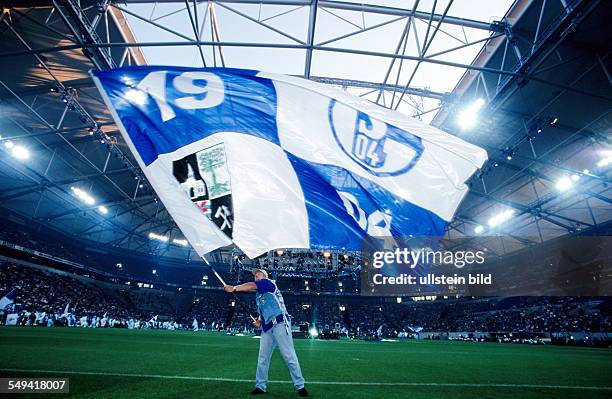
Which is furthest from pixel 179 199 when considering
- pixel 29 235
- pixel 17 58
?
pixel 29 235

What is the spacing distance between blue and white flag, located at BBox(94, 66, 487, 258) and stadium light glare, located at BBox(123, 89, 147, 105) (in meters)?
0.01

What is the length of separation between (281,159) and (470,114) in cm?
1197

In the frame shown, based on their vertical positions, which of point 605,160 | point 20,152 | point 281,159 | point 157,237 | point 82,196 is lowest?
point 281,159

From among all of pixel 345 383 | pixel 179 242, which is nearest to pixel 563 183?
pixel 345 383

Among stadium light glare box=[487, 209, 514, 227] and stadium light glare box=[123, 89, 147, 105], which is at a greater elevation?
stadium light glare box=[487, 209, 514, 227]

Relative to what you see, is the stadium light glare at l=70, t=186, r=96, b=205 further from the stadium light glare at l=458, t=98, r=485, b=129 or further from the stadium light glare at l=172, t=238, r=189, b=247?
the stadium light glare at l=458, t=98, r=485, b=129

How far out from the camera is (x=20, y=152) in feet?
63.8

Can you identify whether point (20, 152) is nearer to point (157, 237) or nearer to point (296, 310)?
point (157, 237)

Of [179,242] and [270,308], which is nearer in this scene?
[270,308]

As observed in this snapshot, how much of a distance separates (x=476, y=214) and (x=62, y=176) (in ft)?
101

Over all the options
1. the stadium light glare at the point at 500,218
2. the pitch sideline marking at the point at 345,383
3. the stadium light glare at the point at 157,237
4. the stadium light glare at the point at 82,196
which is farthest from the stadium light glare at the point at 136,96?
the stadium light glare at the point at 157,237

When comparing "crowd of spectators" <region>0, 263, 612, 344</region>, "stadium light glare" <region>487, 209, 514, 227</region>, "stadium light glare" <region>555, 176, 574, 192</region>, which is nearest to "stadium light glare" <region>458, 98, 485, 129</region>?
"stadium light glare" <region>555, 176, 574, 192</region>

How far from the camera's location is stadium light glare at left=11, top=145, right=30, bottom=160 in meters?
19.0

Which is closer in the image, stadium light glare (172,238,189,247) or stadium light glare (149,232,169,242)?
stadium light glare (149,232,169,242)
